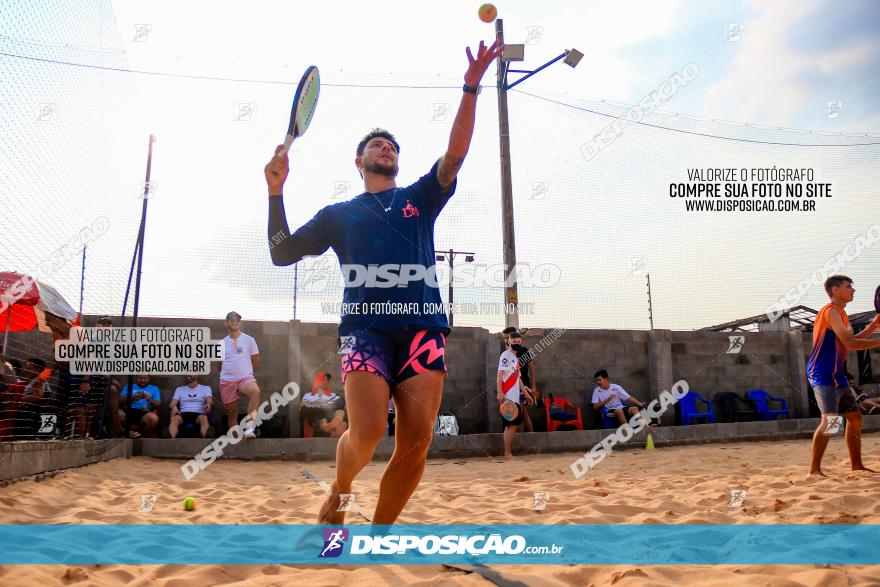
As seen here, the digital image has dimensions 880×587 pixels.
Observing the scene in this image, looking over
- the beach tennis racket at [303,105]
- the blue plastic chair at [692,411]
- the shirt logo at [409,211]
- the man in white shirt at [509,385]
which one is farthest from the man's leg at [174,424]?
the blue plastic chair at [692,411]

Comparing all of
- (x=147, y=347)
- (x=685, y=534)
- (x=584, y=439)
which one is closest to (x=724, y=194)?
(x=584, y=439)

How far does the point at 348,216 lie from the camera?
3115mm

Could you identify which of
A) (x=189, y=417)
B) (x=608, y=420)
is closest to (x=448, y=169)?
(x=189, y=417)

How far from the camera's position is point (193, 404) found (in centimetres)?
945

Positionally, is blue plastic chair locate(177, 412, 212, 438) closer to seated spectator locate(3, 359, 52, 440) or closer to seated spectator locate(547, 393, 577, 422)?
seated spectator locate(3, 359, 52, 440)

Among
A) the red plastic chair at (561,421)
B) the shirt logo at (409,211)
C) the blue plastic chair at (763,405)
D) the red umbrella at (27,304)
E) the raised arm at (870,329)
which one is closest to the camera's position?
the shirt logo at (409,211)

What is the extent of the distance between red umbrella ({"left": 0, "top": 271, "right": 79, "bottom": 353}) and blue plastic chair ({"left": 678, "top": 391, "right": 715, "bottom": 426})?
34.8ft

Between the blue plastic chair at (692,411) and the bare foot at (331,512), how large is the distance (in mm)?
10509

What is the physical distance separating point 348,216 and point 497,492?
316 centimetres

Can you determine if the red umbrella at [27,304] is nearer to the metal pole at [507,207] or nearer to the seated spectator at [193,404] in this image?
the seated spectator at [193,404]

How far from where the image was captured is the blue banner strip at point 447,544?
2.78 meters

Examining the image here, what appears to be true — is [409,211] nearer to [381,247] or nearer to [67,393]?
[381,247]

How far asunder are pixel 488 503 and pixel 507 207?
A: 7.79 meters

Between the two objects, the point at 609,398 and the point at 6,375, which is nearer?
the point at 6,375
